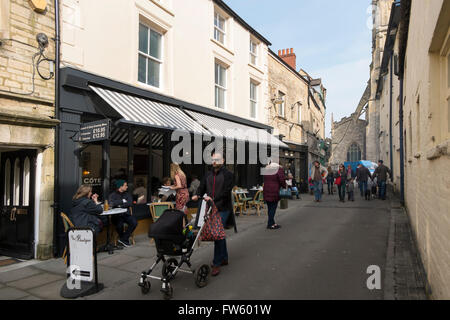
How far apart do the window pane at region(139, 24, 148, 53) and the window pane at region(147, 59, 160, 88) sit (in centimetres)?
35

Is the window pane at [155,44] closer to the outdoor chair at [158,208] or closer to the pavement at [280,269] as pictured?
the outdoor chair at [158,208]

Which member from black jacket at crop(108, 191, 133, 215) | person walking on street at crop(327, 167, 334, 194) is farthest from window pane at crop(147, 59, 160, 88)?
person walking on street at crop(327, 167, 334, 194)

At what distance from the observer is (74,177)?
6.09 m

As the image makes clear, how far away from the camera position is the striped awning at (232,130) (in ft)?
30.6

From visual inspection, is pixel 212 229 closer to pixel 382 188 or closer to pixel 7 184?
pixel 7 184

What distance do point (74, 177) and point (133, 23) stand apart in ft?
14.0

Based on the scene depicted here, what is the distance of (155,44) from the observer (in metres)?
8.73

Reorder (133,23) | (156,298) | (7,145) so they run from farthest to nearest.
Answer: (133,23)
(7,145)
(156,298)

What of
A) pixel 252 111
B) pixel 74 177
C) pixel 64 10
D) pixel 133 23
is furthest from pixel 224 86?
pixel 74 177

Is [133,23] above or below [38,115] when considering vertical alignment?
above

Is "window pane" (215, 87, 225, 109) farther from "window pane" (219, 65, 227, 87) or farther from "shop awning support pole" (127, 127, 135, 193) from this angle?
"shop awning support pole" (127, 127, 135, 193)

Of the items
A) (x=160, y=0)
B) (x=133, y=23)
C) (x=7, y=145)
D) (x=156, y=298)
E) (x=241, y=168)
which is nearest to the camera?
(x=156, y=298)

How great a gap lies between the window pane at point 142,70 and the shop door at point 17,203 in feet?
11.4

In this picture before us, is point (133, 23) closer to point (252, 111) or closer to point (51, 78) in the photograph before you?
point (51, 78)
